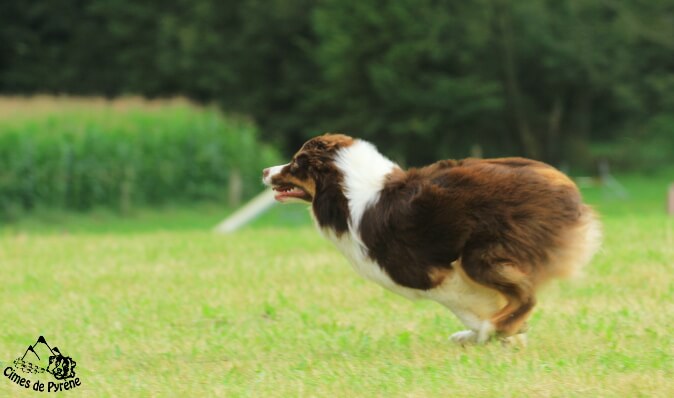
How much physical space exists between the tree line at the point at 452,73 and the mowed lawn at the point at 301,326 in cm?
2826

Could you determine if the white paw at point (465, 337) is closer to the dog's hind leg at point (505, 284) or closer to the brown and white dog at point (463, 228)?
the brown and white dog at point (463, 228)

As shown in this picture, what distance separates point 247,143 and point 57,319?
21638mm

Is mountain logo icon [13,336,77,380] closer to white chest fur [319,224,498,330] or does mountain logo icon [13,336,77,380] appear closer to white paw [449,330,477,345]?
white chest fur [319,224,498,330]

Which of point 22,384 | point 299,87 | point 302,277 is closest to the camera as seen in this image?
point 22,384

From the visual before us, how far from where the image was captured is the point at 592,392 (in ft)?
18.3

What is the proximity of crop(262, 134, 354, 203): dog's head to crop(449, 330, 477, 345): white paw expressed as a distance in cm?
131

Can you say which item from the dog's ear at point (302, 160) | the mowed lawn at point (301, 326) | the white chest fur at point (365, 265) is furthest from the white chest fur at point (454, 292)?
the dog's ear at point (302, 160)

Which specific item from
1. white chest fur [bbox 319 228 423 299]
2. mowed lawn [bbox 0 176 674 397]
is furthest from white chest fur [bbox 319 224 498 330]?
mowed lawn [bbox 0 176 674 397]

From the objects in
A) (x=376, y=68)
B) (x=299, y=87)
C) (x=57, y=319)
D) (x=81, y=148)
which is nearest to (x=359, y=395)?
(x=57, y=319)

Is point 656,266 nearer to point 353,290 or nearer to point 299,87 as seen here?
point 353,290

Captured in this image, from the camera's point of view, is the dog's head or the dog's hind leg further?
the dog's head

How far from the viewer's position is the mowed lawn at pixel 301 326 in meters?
→ 6.07

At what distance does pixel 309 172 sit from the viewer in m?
7.11

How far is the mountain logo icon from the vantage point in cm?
675
